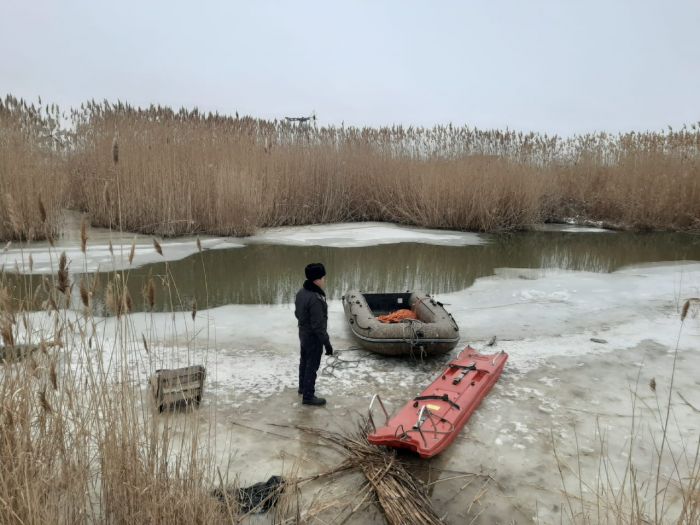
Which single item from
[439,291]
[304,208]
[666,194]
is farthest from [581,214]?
[439,291]

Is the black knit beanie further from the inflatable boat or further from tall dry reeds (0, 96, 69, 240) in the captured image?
tall dry reeds (0, 96, 69, 240)

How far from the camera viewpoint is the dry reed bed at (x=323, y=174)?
1012 cm

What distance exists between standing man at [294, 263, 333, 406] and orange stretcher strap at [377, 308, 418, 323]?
54.4 inches

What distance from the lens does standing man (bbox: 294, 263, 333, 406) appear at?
12.1 feet

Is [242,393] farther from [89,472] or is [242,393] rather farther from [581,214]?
[581,214]

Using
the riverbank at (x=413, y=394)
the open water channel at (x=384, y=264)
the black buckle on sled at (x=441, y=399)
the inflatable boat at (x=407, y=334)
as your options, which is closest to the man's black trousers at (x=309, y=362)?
the riverbank at (x=413, y=394)

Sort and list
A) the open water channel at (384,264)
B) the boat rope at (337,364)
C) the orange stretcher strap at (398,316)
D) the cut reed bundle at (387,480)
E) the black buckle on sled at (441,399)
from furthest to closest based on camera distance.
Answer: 1. the open water channel at (384,264)
2. the orange stretcher strap at (398,316)
3. the boat rope at (337,364)
4. the black buckle on sled at (441,399)
5. the cut reed bundle at (387,480)

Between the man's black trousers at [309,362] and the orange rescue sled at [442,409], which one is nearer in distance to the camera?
the orange rescue sled at [442,409]

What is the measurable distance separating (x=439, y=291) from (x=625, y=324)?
7.49 ft

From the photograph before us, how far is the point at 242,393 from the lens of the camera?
3.82m

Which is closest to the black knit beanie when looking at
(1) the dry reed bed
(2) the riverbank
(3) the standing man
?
(3) the standing man

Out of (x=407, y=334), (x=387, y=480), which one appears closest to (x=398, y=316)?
(x=407, y=334)

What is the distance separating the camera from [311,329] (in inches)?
147

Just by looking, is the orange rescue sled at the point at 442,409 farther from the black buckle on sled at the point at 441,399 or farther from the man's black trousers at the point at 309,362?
the man's black trousers at the point at 309,362
